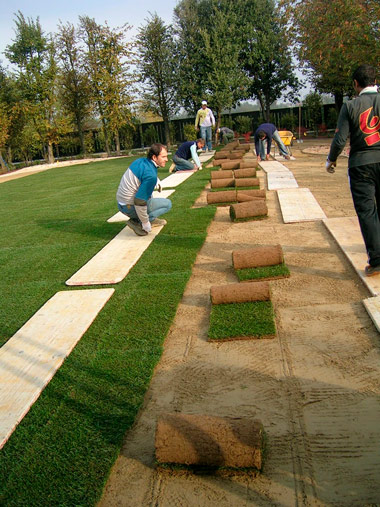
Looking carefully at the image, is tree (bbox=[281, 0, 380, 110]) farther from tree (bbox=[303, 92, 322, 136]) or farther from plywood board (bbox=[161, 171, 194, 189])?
tree (bbox=[303, 92, 322, 136])

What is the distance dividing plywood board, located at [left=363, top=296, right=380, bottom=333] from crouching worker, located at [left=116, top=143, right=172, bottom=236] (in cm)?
378

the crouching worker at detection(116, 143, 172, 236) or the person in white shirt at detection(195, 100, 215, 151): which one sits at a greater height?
the person in white shirt at detection(195, 100, 215, 151)

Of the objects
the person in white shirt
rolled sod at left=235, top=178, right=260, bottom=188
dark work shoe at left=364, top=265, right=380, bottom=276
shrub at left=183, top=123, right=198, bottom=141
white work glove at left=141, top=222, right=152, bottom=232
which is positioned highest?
the person in white shirt

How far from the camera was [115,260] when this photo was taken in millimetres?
6117

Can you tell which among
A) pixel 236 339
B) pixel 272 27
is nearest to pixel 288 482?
pixel 236 339

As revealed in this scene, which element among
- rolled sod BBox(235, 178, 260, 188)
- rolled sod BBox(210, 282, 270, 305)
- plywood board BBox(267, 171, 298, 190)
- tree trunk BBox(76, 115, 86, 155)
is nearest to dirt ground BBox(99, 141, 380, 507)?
rolled sod BBox(210, 282, 270, 305)

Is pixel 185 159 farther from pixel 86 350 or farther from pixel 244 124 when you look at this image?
pixel 244 124

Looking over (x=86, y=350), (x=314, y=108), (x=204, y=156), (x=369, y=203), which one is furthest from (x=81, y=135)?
(x=86, y=350)

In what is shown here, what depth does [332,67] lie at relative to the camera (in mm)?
19297

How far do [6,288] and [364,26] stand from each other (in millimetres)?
14287

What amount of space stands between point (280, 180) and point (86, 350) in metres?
8.08

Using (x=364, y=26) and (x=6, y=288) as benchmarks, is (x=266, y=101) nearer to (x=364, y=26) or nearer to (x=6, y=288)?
(x=364, y=26)

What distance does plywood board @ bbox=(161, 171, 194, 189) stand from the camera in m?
12.2

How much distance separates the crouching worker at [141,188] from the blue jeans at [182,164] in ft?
24.0
